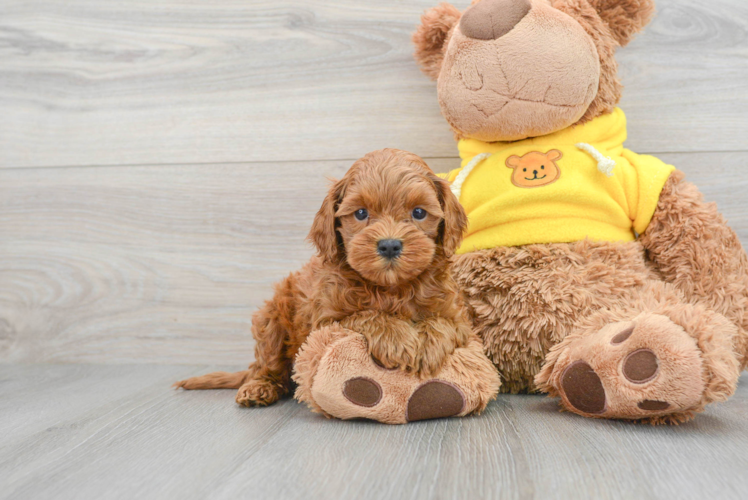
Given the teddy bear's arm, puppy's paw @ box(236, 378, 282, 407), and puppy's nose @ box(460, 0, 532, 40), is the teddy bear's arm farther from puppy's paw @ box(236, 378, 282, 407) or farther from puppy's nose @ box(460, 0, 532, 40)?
puppy's paw @ box(236, 378, 282, 407)

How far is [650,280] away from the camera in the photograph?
1.25 m

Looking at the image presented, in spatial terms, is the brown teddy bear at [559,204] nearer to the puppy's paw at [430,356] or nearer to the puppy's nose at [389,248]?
the puppy's paw at [430,356]

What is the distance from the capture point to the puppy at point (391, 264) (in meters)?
1.03

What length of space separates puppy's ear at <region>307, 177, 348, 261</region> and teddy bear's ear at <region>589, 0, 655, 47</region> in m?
0.81

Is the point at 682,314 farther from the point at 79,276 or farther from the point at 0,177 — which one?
the point at 0,177

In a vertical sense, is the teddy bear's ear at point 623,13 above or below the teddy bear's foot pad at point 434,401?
above

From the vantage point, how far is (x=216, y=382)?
1452mm

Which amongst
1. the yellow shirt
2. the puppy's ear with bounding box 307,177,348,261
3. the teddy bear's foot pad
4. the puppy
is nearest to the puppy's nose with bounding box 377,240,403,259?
the puppy

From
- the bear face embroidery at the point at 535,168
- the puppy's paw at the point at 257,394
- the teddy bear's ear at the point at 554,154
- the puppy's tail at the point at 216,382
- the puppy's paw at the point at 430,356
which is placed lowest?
the puppy's tail at the point at 216,382

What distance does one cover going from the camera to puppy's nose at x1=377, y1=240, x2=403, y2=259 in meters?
1.00

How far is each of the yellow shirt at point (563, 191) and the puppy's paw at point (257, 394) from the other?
0.59m

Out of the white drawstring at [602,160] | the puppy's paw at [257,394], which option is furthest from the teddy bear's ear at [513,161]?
the puppy's paw at [257,394]

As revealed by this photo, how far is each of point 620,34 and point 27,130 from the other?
1.89m

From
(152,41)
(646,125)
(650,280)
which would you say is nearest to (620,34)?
(646,125)
